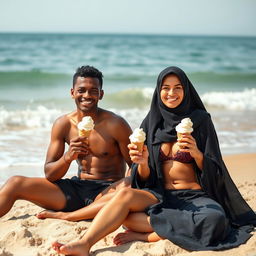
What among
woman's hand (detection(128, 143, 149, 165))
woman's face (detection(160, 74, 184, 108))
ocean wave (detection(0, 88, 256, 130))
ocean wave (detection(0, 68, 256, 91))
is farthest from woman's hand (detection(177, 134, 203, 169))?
ocean wave (detection(0, 68, 256, 91))

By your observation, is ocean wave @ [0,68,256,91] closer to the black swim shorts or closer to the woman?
the black swim shorts

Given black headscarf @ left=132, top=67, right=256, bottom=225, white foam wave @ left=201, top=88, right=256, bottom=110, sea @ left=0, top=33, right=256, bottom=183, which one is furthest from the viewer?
white foam wave @ left=201, top=88, right=256, bottom=110

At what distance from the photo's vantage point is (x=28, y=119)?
11.8 m

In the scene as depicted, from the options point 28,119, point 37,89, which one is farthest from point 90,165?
point 37,89

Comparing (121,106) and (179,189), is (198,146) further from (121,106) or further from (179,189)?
(121,106)

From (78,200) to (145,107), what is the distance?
958cm

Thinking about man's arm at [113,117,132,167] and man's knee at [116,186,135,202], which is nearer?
man's knee at [116,186,135,202]

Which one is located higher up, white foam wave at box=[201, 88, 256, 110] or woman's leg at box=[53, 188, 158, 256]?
white foam wave at box=[201, 88, 256, 110]

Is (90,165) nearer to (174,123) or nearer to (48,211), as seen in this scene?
(48,211)

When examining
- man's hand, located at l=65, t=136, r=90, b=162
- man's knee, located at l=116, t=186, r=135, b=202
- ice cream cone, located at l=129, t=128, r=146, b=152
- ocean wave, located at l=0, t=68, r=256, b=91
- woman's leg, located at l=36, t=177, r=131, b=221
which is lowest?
woman's leg, located at l=36, t=177, r=131, b=221

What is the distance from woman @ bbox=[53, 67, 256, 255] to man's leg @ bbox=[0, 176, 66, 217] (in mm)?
972

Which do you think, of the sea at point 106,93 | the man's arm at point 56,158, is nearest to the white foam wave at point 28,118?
the sea at point 106,93

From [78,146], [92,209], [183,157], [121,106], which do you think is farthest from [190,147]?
[121,106]

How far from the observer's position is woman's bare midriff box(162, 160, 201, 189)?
486 cm
